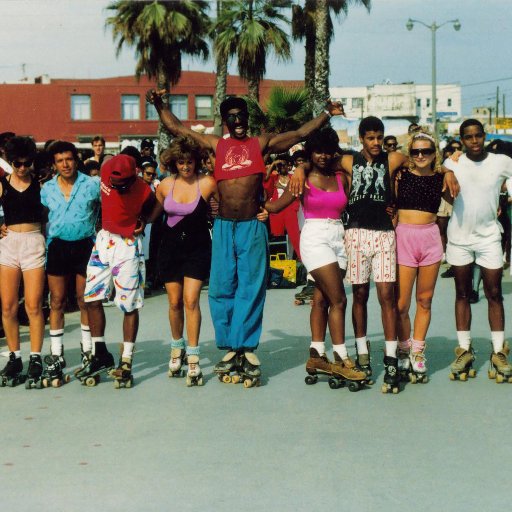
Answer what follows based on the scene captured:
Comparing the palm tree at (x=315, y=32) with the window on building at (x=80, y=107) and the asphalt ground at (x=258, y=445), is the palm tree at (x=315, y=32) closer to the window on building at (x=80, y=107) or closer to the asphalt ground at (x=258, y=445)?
the asphalt ground at (x=258, y=445)

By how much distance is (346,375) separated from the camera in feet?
22.8

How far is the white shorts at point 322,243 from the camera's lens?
7070 mm

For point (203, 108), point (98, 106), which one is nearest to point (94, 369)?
point (98, 106)

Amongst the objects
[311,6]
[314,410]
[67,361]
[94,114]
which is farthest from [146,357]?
[94,114]

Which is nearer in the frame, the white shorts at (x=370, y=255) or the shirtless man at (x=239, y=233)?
the white shorts at (x=370, y=255)

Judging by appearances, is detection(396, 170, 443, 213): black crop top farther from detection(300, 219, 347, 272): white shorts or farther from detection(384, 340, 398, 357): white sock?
detection(384, 340, 398, 357): white sock

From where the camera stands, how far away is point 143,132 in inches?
2408

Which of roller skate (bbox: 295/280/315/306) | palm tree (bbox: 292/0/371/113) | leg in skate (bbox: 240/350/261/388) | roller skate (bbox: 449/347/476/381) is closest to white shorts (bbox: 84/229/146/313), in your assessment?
leg in skate (bbox: 240/350/261/388)

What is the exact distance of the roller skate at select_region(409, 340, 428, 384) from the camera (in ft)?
23.6

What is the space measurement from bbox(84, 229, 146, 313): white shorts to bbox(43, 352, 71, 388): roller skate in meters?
0.54

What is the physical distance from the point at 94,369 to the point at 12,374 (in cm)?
64

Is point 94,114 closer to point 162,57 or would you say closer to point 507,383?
point 162,57

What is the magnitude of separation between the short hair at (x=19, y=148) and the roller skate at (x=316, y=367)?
2671mm

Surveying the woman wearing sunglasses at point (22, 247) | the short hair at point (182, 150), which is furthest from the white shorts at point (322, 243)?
the woman wearing sunglasses at point (22, 247)
